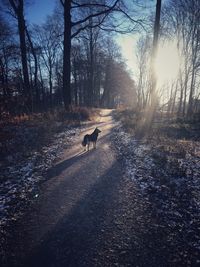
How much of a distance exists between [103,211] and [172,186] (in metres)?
2.26

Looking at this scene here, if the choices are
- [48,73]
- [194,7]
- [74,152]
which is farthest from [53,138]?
[48,73]

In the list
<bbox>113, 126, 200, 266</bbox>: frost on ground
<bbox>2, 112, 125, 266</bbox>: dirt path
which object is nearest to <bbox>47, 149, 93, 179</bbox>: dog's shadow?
<bbox>2, 112, 125, 266</bbox>: dirt path

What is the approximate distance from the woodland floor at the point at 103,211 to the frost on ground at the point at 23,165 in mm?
30

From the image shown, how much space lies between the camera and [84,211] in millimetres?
4781

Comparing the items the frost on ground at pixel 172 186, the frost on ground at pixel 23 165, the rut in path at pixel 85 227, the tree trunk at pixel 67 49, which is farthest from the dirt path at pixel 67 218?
the tree trunk at pixel 67 49

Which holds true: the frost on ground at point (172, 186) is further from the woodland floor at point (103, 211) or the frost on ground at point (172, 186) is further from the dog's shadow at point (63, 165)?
the dog's shadow at point (63, 165)

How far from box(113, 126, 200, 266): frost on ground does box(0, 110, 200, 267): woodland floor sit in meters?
0.02

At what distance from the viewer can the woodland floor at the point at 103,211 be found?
3551mm

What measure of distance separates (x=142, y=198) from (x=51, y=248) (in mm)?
2660

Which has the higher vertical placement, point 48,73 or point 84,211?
point 48,73

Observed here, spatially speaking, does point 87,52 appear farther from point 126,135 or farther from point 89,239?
point 89,239

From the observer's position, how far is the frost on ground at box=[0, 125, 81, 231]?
5051 millimetres

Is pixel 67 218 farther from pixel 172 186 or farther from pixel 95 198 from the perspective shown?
pixel 172 186

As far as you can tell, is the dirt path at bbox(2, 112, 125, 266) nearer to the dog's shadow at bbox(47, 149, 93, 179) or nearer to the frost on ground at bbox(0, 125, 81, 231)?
the dog's shadow at bbox(47, 149, 93, 179)
